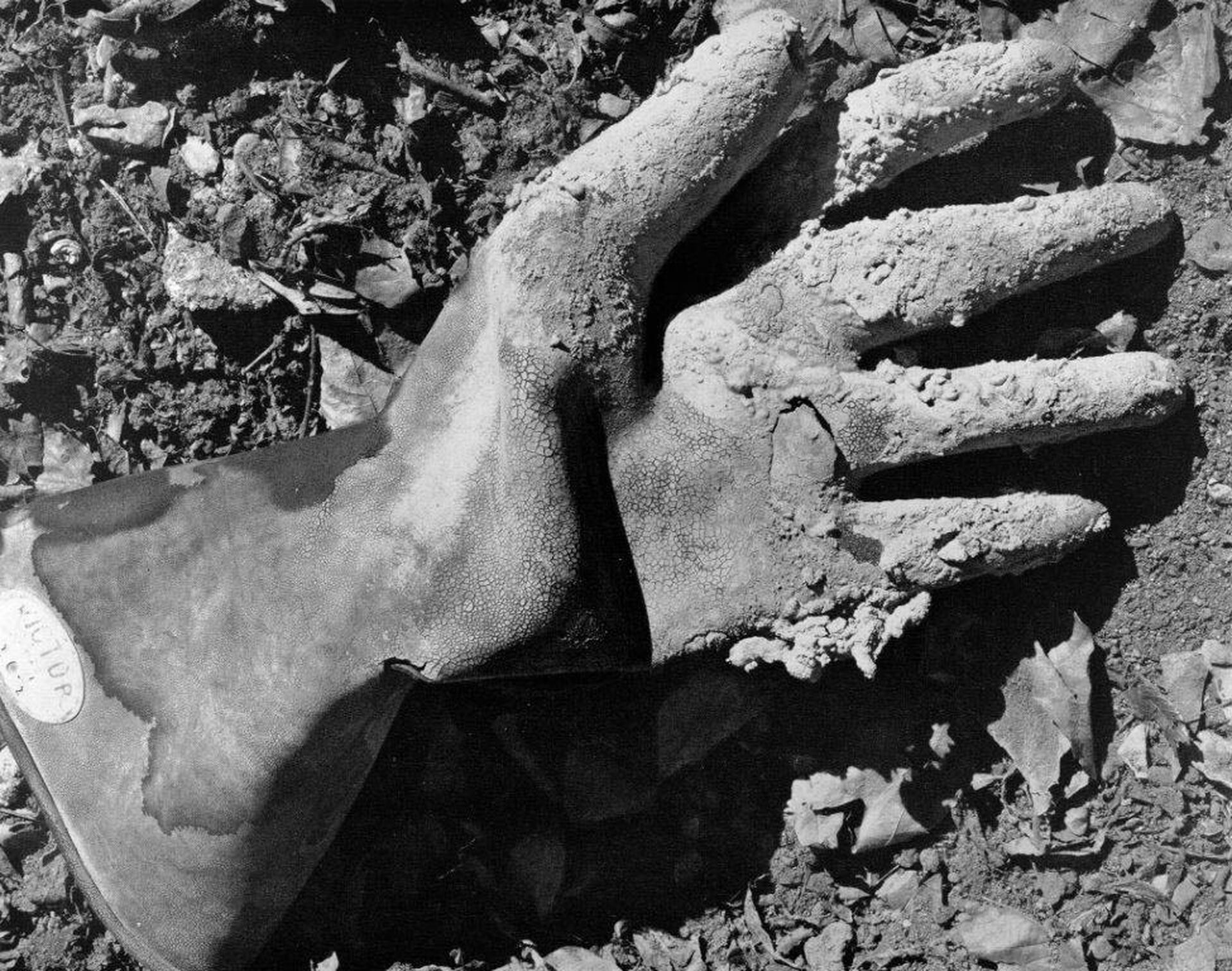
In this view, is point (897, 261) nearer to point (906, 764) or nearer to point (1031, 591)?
point (1031, 591)

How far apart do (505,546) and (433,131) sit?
903 millimetres

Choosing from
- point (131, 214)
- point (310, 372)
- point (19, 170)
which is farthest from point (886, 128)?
point (19, 170)

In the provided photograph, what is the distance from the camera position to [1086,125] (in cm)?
197

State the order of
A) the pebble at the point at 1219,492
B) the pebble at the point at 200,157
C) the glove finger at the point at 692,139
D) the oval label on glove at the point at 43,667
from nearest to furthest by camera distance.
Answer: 1. the glove finger at the point at 692,139
2. the oval label on glove at the point at 43,667
3. the pebble at the point at 1219,492
4. the pebble at the point at 200,157

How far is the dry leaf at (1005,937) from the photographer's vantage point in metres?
2.01

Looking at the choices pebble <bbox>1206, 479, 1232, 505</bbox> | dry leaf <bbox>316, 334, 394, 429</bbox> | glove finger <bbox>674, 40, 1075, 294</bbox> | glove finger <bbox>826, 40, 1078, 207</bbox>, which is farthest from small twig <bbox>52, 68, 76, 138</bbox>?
pebble <bbox>1206, 479, 1232, 505</bbox>

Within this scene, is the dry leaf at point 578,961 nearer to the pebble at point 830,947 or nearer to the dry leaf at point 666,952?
the dry leaf at point 666,952

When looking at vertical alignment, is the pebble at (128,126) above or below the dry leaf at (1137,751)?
above

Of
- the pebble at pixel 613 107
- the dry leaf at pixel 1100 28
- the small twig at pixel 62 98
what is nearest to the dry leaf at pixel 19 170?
the small twig at pixel 62 98

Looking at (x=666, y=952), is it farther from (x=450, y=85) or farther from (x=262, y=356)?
(x=450, y=85)

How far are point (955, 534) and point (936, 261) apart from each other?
0.46m

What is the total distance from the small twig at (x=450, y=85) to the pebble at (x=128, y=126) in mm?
512

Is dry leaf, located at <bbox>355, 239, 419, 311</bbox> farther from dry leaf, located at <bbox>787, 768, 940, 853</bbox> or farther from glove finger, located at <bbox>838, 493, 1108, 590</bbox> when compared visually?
dry leaf, located at <bbox>787, 768, 940, 853</bbox>

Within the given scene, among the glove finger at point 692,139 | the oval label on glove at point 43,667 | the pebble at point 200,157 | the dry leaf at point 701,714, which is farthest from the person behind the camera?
the pebble at point 200,157
